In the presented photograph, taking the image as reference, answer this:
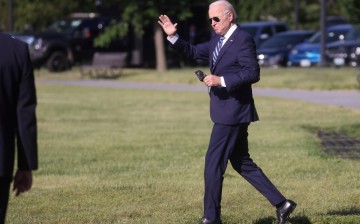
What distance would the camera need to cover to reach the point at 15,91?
607 centimetres

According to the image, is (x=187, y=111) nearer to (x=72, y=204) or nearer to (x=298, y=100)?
(x=298, y=100)

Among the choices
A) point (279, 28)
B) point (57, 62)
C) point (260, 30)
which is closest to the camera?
point (57, 62)

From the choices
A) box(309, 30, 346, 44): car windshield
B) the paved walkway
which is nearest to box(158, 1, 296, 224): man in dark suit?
the paved walkway

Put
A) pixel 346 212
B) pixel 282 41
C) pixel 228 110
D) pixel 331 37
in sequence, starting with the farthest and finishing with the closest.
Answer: pixel 282 41 → pixel 331 37 → pixel 346 212 → pixel 228 110

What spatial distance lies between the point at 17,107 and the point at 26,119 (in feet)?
0.34

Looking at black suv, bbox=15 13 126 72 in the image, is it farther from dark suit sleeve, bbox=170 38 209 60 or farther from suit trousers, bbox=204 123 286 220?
suit trousers, bbox=204 123 286 220

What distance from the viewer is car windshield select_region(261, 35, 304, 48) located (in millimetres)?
38547

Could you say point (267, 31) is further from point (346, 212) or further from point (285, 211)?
point (285, 211)

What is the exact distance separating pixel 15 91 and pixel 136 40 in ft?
121

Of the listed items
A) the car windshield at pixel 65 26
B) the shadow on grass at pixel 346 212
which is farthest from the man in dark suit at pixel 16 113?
the car windshield at pixel 65 26

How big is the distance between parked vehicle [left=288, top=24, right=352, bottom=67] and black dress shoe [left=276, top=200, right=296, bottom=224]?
27870 millimetres

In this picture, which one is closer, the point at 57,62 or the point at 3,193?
the point at 3,193

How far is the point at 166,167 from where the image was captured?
12906 mm

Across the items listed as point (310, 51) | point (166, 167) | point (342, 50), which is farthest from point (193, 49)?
point (310, 51)
